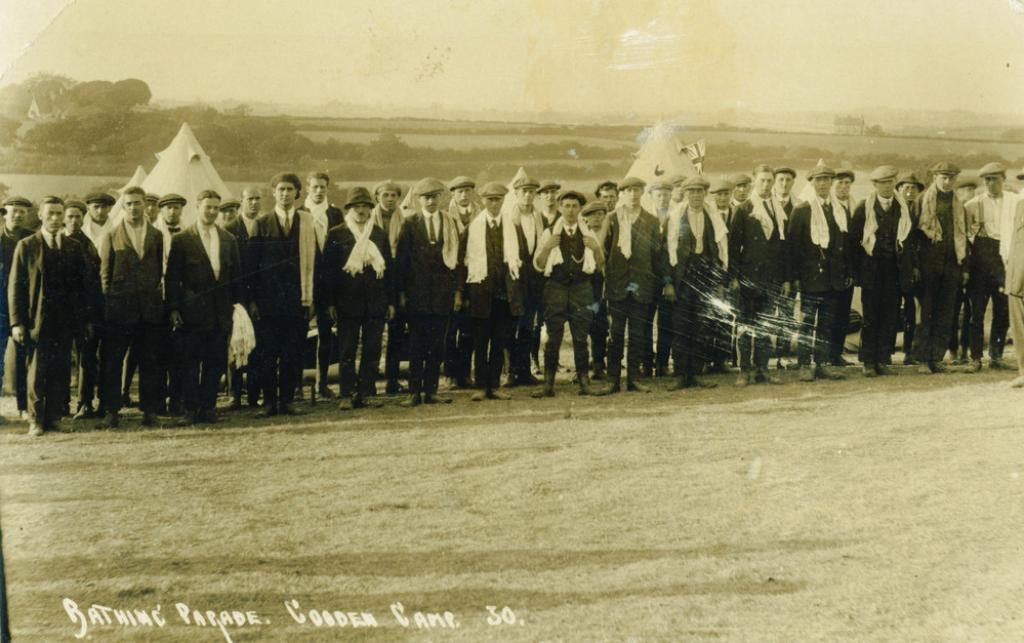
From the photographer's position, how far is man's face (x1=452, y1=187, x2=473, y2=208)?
9.55 feet

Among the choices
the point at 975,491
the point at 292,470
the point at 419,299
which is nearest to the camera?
the point at 292,470

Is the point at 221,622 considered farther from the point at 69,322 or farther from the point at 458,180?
the point at 458,180

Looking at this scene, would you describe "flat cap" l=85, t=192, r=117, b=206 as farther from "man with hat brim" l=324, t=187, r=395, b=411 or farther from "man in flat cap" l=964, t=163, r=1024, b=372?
"man in flat cap" l=964, t=163, r=1024, b=372

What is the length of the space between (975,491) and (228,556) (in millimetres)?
2464

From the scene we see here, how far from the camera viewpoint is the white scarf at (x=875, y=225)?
341 cm

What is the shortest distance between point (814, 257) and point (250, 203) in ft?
7.29

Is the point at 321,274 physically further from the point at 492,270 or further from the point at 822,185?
the point at 822,185

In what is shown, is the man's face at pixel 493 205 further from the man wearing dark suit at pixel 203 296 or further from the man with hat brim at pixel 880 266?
the man with hat brim at pixel 880 266

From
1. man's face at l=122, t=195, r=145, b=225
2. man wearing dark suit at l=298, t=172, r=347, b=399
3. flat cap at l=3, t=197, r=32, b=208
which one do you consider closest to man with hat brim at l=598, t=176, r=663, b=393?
man wearing dark suit at l=298, t=172, r=347, b=399

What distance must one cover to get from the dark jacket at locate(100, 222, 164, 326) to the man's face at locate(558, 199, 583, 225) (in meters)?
1.41

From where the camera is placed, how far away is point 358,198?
2.86m

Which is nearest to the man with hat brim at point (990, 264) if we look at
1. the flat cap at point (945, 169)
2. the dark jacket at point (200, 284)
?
the flat cap at point (945, 169)

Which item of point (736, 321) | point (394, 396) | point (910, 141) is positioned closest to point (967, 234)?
point (910, 141)

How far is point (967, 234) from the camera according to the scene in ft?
11.5
